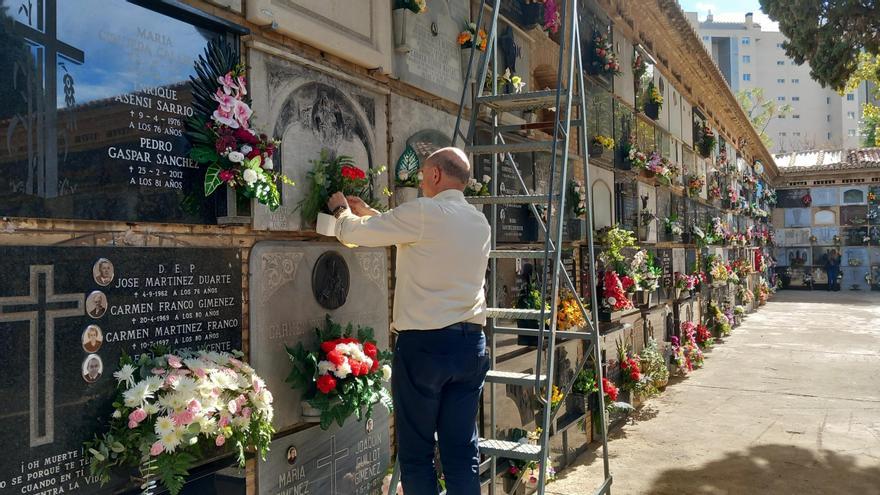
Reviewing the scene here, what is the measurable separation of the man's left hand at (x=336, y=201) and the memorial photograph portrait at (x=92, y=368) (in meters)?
1.36

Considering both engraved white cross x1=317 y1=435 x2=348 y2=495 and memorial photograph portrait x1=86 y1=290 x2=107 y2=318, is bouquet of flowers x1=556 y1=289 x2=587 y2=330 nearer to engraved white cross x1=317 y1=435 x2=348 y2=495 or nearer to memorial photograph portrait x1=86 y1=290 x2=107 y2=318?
engraved white cross x1=317 y1=435 x2=348 y2=495

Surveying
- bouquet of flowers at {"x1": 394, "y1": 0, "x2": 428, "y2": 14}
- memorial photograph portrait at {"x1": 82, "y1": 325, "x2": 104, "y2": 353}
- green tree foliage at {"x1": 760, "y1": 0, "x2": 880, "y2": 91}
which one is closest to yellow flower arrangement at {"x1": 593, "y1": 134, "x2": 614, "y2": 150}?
green tree foliage at {"x1": 760, "y1": 0, "x2": 880, "y2": 91}

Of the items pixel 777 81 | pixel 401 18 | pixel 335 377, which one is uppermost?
pixel 777 81

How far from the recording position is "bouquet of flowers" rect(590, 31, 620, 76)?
7.86 meters

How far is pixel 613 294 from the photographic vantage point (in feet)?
24.6

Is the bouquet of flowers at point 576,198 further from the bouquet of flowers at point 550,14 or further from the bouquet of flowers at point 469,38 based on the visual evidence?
the bouquet of flowers at point 469,38

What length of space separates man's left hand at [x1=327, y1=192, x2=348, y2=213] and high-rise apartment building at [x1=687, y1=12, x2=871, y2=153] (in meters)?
74.4

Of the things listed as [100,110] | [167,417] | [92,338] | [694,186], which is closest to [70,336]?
[92,338]

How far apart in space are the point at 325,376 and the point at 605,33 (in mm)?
6680

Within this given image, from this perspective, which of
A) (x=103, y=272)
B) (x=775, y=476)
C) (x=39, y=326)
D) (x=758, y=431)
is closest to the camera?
(x=39, y=326)

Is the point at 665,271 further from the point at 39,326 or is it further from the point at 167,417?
the point at 39,326

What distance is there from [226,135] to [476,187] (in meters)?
2.49

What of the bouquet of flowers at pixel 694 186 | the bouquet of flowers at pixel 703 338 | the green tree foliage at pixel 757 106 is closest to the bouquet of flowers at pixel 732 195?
the bouquet of flowers at pixel 694 186

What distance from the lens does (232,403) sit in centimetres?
257
